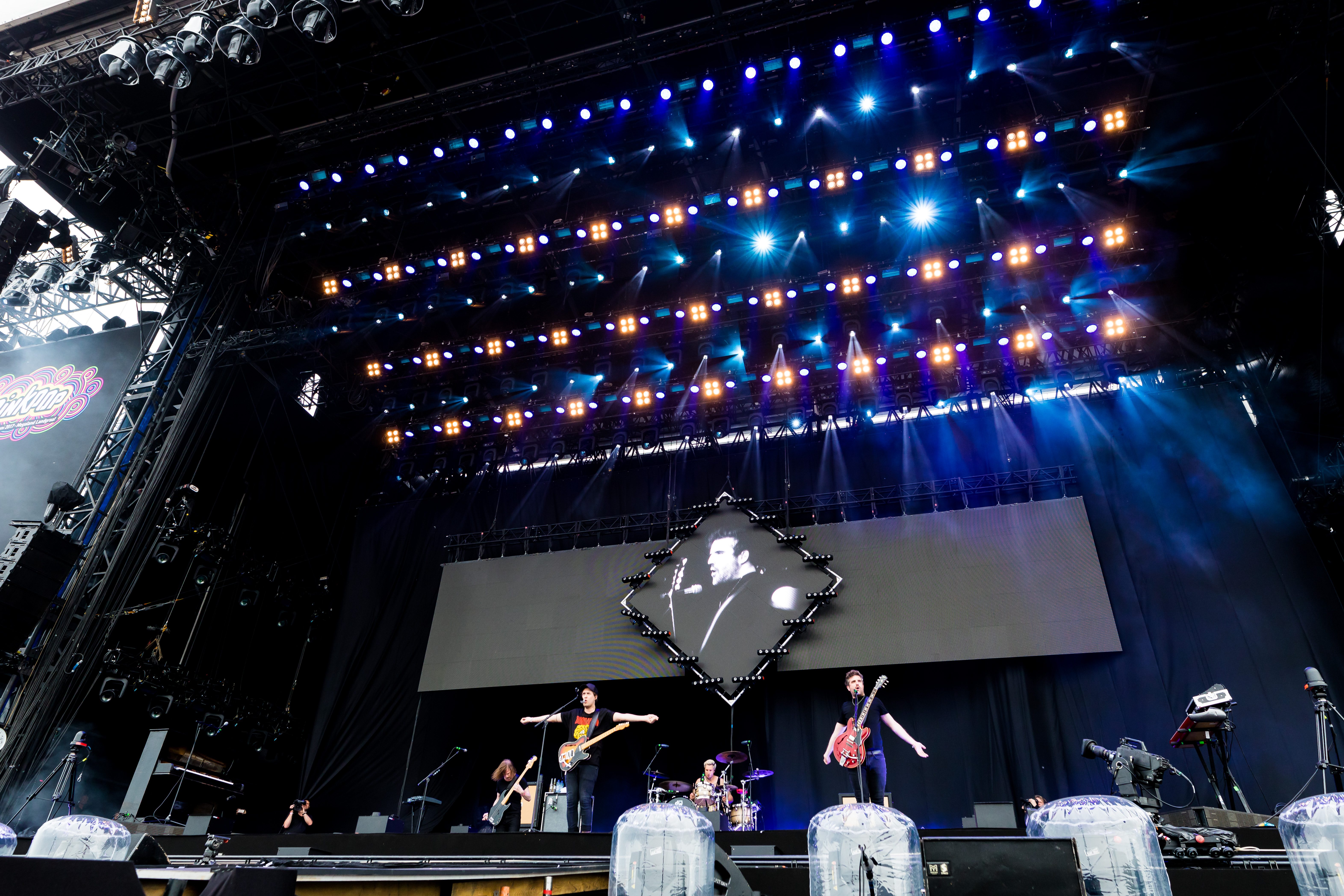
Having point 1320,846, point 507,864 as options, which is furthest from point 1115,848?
point 507,864

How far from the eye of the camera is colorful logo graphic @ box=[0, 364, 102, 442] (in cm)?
877

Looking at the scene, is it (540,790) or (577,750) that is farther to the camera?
(540,790)

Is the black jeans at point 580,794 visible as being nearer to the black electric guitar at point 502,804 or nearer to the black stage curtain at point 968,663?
the black electric guitar at point 502,804

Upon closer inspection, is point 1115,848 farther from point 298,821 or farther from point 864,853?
point 298,821

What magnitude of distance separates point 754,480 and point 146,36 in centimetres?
782

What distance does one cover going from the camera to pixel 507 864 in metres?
3.02

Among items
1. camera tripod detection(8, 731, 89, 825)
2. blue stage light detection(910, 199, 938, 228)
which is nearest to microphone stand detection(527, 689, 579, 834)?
camera tripod detection(8, 731, 89, 825)

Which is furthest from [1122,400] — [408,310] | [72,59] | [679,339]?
[72,59]

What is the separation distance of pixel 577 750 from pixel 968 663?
4.18 meters

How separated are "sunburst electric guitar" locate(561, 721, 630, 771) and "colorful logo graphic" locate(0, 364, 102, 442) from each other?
678 centimetres

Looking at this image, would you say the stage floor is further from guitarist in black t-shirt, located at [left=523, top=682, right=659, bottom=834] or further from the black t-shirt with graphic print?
the black t-shirt with graphic print

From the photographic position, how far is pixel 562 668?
8.76 meters

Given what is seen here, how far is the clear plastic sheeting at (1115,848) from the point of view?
199 cm

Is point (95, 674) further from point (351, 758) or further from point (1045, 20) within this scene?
point (1045, 20)
